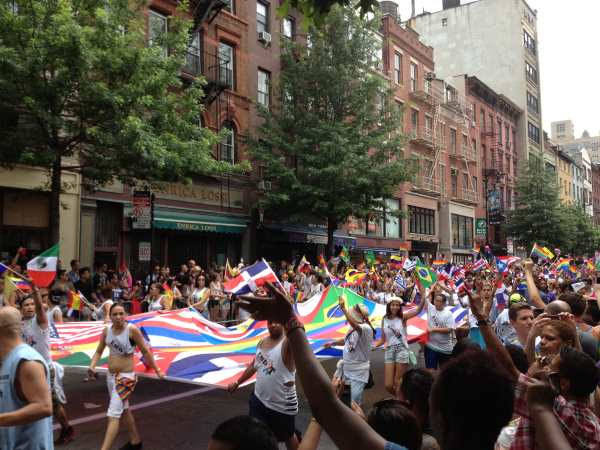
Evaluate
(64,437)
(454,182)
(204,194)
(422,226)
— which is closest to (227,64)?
(204,194)

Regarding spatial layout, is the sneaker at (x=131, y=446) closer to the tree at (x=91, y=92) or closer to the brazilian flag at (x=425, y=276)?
the brazilian flag at (x=425, y=276)

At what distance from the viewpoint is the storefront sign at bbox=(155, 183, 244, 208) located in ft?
73.2

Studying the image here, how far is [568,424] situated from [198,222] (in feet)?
67.6

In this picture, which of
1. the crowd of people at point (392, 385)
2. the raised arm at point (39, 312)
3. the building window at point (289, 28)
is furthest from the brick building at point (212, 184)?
A: the raised arm at point (39, 312)

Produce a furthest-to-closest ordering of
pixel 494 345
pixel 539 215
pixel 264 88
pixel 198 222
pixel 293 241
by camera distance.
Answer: pixel 539 215 < pixel 293 241 < pixel 264 88 < pixel 198 222 < pixel 494 345

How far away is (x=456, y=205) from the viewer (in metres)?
44.3

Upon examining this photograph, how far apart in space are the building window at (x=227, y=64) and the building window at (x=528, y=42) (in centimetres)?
4043

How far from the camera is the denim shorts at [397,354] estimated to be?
8.92 meters

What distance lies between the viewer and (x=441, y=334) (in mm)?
9742

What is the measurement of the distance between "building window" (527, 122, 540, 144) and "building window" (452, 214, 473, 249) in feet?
56.4

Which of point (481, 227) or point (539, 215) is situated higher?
point (539, 215)

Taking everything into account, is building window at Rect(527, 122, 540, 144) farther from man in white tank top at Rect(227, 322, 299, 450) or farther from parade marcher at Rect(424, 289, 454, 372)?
man in white tank top at Rect(227, 322, 299, 450)

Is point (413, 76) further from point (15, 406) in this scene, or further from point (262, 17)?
point (15, 406)

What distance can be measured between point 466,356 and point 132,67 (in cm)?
1354
